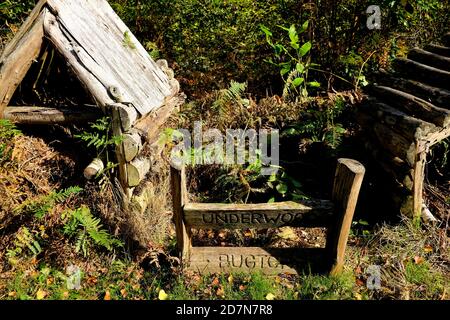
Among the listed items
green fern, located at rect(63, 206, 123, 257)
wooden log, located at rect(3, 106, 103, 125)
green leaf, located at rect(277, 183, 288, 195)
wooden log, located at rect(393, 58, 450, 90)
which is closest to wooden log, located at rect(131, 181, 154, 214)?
green fern, located at rect(63, 206, 123, 257)

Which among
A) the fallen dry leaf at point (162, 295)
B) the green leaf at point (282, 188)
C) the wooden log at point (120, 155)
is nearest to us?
the fallen dry leaf at point (162, 295)

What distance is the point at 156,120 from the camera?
473 centimetres

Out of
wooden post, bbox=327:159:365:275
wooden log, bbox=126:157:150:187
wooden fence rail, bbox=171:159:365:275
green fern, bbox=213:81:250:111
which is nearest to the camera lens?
wooden post, bbox=327:159:365:275

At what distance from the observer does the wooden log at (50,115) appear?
4.06m

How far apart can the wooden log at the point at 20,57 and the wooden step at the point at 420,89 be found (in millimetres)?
3807

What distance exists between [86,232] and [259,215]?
1.72m

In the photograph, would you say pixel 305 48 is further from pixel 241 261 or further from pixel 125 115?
pixel 241 261

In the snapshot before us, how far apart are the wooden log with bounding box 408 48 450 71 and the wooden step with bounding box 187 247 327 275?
2479 mm

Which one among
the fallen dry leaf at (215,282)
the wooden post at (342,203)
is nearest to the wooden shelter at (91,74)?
the fallen dry leaf at (215,282)

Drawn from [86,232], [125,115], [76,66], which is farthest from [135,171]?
[76,66]

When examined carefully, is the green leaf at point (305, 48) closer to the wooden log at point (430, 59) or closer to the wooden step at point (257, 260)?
the wooden log at point (430, 59)

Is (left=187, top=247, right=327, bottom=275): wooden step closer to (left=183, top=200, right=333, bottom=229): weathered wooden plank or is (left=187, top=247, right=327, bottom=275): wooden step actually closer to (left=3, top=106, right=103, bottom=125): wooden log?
(left=183, top=200, right=333, bottom=229): weathered wooden plank

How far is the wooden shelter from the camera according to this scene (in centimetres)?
378
